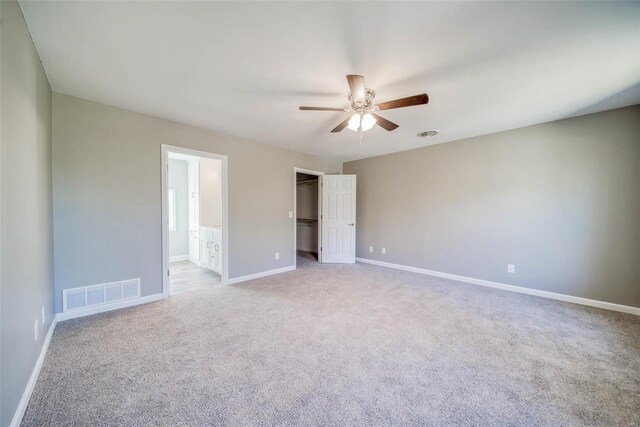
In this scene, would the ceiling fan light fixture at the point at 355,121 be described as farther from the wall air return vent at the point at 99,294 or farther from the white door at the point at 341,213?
the wall air return vent at the point at 99,294

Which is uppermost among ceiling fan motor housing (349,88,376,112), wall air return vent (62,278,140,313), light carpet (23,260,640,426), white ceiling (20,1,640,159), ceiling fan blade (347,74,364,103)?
white ceiling (20,1,640,159)

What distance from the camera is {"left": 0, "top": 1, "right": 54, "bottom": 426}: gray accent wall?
1.30 meters

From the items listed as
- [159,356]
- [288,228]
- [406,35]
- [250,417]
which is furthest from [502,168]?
[159,356]

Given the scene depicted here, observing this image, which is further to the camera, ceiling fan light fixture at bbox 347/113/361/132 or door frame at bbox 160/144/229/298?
door frame at bbox 160/144/229/298

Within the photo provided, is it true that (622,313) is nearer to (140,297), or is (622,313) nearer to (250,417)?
(250,417)

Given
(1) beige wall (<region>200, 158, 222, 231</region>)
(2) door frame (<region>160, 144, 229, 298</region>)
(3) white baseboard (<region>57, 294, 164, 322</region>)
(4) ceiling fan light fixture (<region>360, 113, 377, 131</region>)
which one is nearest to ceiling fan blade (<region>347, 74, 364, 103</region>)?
(4) ceiling fan light fixture (<region>360, 113, 377, 131</region>)

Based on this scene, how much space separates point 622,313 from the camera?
2920 millimetres

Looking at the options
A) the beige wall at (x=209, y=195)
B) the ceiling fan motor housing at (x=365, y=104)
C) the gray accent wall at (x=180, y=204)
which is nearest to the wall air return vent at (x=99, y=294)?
the beige wall at (x=209, y=195)

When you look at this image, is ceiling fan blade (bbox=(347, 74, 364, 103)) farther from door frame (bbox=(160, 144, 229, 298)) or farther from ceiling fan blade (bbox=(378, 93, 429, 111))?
door frame (bbox=(160, 144, 229, 298))

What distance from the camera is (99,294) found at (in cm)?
282

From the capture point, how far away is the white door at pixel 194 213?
555cm

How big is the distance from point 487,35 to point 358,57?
925mm

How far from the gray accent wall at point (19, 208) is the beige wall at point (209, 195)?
3.21m

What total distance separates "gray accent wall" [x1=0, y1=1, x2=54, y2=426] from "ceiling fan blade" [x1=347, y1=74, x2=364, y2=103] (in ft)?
6.59
